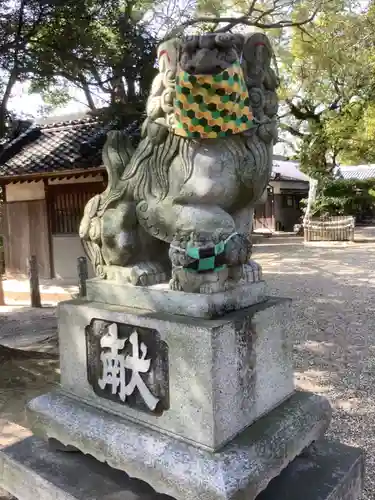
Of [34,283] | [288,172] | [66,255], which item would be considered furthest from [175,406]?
[288,172]

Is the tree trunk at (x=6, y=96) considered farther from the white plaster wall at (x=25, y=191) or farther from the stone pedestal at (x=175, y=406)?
the white plaster wall at (x=25, y=191)

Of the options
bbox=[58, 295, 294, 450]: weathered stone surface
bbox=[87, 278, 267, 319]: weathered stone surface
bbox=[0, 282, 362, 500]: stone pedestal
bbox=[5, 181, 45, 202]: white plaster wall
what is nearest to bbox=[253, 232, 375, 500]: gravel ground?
bbox=[0, 282, 362, 500]: stone pedestal

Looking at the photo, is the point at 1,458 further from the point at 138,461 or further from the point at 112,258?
the point at 112,258

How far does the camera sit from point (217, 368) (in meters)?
1.66

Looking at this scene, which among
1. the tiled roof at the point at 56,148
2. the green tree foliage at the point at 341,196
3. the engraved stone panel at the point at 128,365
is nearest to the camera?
the engraved stone panel at the point at 128,365

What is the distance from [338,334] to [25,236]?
8.22m

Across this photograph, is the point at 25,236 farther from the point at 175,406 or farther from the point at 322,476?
the point at 322,476

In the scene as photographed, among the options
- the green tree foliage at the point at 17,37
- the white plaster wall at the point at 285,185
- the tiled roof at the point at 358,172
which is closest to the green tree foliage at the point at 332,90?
the white plaster wall at the point at 285,185

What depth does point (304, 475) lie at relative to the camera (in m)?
1.99

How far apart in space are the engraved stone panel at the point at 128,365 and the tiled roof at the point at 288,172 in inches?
865

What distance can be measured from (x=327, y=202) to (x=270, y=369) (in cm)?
1717

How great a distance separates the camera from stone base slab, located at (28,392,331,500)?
1.60 m

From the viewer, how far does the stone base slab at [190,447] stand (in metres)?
1.60

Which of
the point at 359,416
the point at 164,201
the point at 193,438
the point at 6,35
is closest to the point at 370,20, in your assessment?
the point at 6,35
